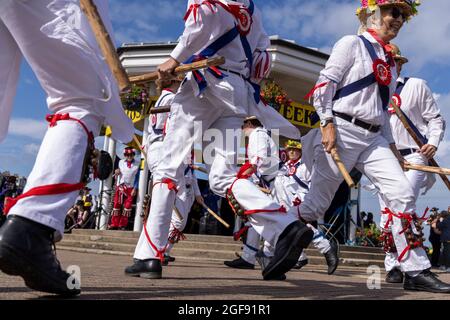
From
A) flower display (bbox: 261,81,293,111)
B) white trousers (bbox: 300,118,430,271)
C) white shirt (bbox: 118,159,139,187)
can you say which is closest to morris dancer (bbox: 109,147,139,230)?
white shirt (bbox: 118,159,139,187)

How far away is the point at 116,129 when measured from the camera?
2.38 m

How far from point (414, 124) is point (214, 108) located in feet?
8.72

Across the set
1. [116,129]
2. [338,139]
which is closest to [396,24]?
[338,139]

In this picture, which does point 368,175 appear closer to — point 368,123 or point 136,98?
point 368,123

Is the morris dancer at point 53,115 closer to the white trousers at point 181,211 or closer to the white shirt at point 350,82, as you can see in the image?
the white shirt at point 350,82

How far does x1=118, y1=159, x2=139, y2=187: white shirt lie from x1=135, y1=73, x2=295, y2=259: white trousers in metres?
9.90

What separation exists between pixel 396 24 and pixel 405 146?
1737mm

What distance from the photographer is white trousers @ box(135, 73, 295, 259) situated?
11.3ft

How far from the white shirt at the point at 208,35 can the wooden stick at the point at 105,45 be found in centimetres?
136

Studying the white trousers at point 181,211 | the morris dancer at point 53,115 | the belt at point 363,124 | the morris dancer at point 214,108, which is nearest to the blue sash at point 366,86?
the belt at point 363,124

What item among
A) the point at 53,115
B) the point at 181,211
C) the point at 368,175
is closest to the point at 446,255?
the point at 181,211

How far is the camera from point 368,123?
4.02 metres

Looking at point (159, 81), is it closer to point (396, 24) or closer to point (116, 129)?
point (116, 129)

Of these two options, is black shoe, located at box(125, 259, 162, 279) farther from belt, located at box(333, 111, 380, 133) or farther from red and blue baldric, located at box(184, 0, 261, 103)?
belt, located at box(333, 111, 380, 133)
